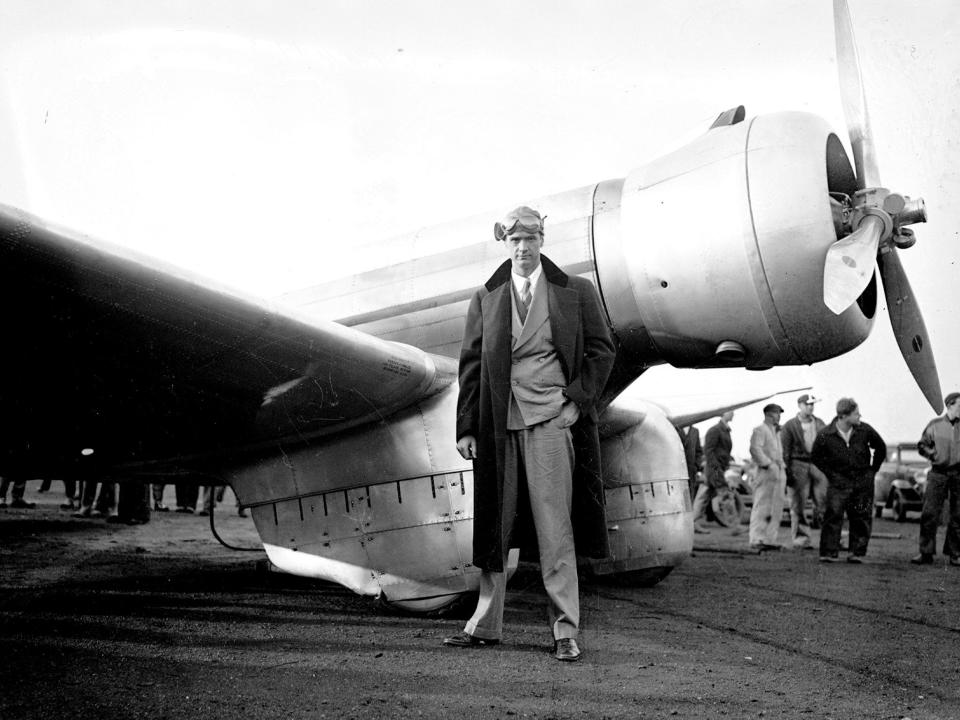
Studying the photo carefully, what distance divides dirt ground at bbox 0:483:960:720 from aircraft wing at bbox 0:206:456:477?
818 millimetres

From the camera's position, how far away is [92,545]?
6773 mm

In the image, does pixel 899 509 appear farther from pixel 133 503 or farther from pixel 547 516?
pixel 547 516

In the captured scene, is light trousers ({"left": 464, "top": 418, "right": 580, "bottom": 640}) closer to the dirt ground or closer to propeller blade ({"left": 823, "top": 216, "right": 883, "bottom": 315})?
the dirt ground

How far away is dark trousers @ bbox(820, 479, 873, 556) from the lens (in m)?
7.04

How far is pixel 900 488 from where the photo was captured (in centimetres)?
1367

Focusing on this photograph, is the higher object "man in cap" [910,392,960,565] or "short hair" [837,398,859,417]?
"short hair" [837,398,859,417]

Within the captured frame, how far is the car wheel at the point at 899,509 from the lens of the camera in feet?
44.8

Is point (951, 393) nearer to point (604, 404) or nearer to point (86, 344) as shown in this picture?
point (604, 404)

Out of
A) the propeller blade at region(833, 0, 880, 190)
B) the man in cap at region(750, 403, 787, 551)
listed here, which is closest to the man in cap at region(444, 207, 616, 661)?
the propeller blade at region(833, 0, 880, 190)

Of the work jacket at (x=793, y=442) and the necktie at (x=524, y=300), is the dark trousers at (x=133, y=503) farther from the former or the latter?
the necktie at (x=524, y=300)

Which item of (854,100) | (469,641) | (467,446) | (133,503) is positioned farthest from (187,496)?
(854,100)

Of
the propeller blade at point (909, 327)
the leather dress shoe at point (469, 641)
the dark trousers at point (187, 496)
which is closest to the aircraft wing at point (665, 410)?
the propeller blade at point (909, 327)

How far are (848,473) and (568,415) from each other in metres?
5.27

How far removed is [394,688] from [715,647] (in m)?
1.40
